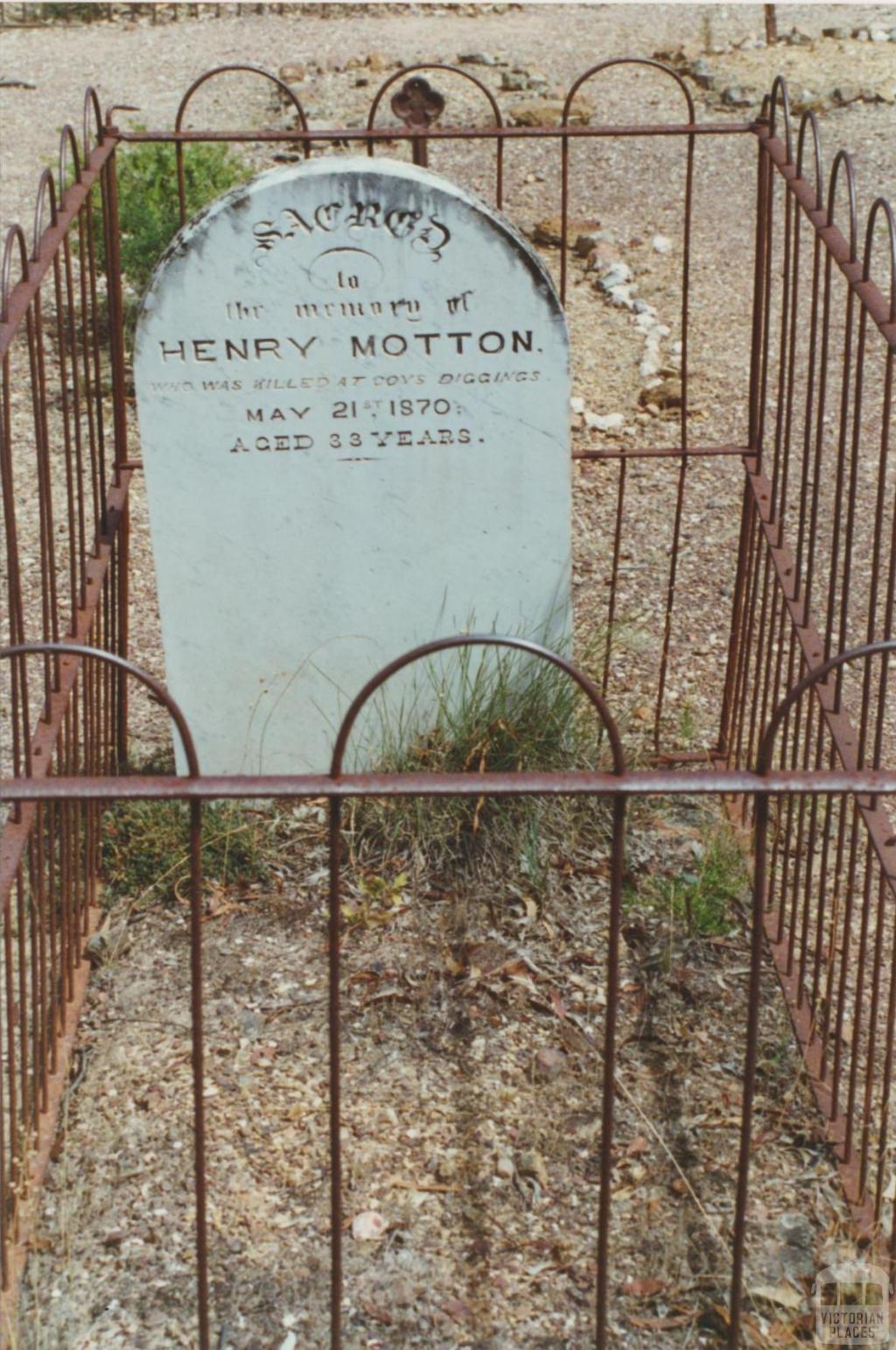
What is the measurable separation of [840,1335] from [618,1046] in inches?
31.9

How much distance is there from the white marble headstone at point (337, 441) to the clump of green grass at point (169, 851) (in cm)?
28

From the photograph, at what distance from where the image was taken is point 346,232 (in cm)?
353

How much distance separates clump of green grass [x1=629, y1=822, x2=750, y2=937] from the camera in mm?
3621

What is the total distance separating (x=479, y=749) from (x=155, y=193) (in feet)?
12.1

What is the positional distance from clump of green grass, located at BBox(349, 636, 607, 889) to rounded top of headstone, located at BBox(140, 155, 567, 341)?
85cm

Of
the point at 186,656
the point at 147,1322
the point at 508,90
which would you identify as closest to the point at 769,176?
the point at 186,656

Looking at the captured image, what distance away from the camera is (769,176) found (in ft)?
13.0

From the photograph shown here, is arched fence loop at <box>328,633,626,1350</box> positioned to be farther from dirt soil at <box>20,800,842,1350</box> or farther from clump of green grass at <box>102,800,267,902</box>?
clump of green grass at <box>102,800,267,902</box>

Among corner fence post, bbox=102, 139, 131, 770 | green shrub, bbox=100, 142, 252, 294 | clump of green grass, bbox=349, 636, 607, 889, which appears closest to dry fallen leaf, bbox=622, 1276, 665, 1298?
clump of green grass, bbox=349, 636, 607, 889

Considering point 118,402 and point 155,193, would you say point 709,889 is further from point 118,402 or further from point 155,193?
point 155,193

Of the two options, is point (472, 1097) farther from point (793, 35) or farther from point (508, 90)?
point (793, 35)

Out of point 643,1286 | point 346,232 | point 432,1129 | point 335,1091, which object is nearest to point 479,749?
point 432,1129

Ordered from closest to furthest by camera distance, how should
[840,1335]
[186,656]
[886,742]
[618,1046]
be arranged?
1. [840,1335]
2. [618,1046]
3. [186,656]
4. [886,742]

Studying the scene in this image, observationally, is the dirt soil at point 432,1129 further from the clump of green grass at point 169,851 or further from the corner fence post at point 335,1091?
the corner fence post at point 335,1091
